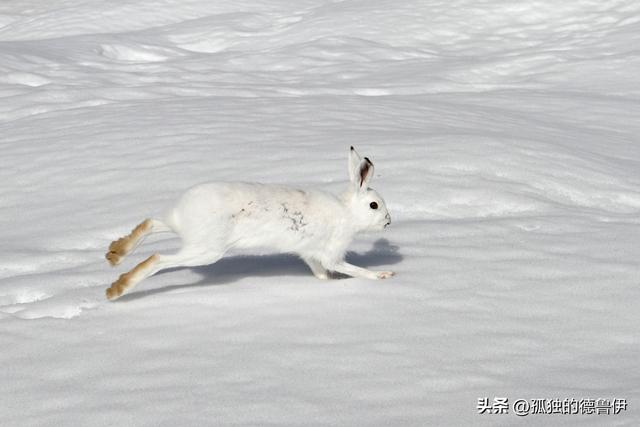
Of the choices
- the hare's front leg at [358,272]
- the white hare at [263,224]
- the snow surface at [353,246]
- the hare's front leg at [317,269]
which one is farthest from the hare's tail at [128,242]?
the hare's front leg at [358,272]

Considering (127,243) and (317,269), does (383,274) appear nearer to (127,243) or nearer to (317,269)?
(317,269)

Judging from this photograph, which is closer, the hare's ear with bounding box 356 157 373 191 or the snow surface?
the snow surface

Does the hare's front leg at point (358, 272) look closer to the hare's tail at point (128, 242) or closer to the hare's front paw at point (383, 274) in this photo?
the hare's front paw at point (383, 274)

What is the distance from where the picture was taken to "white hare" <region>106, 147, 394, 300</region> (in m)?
4.33

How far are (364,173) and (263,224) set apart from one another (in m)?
0.61

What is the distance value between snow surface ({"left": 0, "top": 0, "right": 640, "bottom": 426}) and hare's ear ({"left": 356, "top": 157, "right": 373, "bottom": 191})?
514 millimetres

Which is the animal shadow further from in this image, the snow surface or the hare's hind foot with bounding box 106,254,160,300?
the hare's hind foot with bounding box 106,254,160,300

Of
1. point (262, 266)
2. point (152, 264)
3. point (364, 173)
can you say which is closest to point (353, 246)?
point (262, 266)

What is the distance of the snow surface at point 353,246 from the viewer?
3.50 metres

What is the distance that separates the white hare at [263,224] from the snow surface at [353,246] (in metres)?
0.18

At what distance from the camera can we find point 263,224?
14.6 ft

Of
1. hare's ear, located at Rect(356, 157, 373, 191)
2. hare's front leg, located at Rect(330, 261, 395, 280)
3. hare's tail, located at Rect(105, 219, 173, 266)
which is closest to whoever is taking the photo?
hare's tail, located at Rect(105, 219, 173, 266)

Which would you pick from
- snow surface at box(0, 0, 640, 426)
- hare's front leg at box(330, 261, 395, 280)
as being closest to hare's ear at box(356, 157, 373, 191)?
hare's front leg at box(330, 261, 395, 280)

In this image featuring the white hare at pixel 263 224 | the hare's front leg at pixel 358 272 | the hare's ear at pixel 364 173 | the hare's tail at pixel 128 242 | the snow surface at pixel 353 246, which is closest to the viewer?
the snow surface at pixel 353 246
